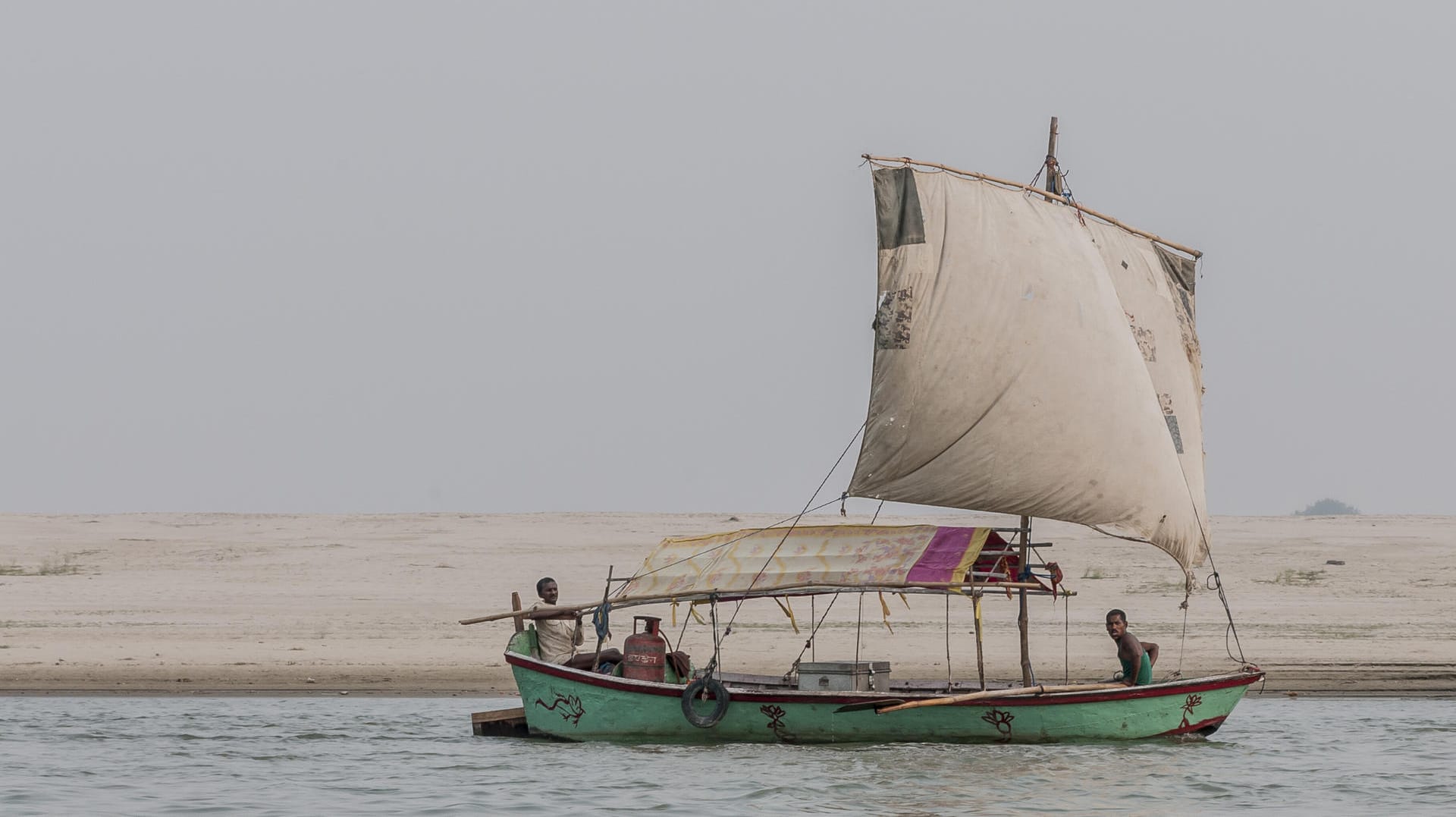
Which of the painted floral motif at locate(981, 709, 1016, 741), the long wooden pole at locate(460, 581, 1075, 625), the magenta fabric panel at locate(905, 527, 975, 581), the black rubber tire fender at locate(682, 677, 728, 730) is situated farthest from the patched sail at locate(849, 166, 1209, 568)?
the black rubber tire fender at locate(682, 677, 728, 730)

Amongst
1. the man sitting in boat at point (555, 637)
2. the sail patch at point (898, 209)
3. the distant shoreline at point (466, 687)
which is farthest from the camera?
the distant shoreline at point (466, 687)

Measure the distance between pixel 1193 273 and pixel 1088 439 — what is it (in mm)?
4237

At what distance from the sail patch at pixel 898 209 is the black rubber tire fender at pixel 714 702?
17.8 feet

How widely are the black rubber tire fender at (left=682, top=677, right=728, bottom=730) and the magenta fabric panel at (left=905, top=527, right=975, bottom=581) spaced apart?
211 centimetres

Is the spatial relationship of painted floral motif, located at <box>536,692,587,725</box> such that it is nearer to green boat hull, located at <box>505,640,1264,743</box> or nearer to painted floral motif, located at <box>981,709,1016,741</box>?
green boat hull, located at <box>505,640,1264,743</box>

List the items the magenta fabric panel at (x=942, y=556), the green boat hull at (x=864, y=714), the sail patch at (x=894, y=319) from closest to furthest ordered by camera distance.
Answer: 1. the green boat hull at (x=864, y=714)
2. the magenta fabric panel at (x=942, y=556)
3. the sail patch at (x=894, y=319)

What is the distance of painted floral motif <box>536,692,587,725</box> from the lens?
1828 centimetres

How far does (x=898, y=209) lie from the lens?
66.5ft

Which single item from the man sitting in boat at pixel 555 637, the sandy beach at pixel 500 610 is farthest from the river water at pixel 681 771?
the sandy beach at pixel 500 610

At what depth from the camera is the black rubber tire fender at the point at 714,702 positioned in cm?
1764

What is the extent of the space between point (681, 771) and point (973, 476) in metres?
4.81

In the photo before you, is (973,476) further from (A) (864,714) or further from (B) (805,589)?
(A) (864,714)

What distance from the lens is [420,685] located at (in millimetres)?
23016

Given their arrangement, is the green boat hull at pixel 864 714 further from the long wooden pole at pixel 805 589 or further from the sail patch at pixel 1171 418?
the sail patch at pixel 1171 418
